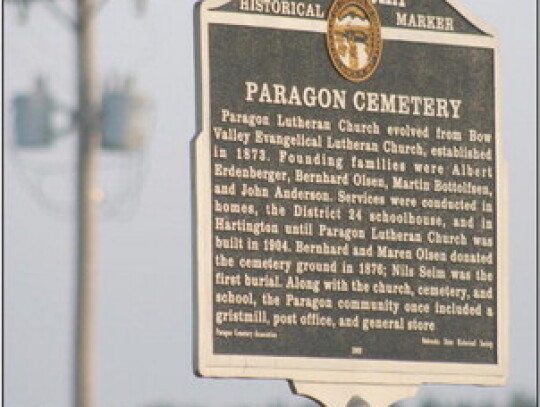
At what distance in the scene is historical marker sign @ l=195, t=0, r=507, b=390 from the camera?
2127 centimetres

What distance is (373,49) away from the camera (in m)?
22.6

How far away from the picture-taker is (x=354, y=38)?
885 inches

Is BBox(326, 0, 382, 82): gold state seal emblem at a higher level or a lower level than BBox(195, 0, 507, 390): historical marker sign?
higher

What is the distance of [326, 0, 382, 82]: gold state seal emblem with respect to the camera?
22.3 metres

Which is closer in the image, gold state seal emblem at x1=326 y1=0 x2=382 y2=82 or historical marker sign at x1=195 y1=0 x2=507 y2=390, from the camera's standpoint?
historical marker sign at x1=195 y1=0 x2=507 y2=390

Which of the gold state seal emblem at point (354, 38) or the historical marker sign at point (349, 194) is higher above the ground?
the gold state seal emblem at point (354, 38)

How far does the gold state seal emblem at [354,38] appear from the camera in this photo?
2228 cm

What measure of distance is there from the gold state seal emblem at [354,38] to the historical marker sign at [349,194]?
19 millimetres

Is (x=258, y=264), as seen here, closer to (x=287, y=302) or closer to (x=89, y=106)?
(x=287, y=302)

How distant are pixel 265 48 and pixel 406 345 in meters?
3.27

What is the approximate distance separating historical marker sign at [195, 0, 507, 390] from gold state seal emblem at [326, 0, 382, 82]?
2 cm

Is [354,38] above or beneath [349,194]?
above

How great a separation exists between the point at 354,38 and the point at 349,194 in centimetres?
164

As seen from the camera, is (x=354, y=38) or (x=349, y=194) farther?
(x=354, y=38)
